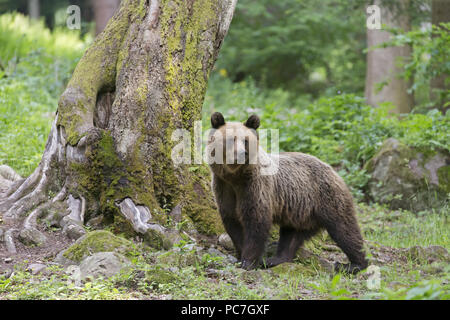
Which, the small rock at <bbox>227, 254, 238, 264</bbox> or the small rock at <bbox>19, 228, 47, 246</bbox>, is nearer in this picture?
the small rock at <bbox>19, 228, 47, 246</bbox>

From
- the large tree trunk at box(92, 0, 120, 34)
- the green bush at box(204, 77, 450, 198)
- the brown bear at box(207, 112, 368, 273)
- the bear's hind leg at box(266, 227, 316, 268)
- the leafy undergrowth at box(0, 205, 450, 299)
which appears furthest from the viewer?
the large tree trunk at box(92, 0, 120, 34)

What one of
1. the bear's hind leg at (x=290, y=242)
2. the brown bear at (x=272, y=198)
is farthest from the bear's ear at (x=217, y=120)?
the bear's hind leg at (x=290, y=242)

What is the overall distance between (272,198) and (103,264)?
217 cm

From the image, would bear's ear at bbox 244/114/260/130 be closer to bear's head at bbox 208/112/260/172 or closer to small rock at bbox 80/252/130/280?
bear's head at bbox 208/112/260/172

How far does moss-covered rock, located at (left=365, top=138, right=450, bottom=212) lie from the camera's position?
9141 mm

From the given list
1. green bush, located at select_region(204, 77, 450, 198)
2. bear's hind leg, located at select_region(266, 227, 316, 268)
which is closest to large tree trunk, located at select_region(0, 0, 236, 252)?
bear's hind leg, located at select_region(266, 227, 316, 268)

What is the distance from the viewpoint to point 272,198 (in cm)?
609

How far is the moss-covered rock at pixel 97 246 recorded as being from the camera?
17.0 feet

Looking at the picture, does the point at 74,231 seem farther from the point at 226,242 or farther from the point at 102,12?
the point at 102,12

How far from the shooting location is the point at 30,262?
5.34m

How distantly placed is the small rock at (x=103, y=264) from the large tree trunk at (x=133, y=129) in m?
0.86

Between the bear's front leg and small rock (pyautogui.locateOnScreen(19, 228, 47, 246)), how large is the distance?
223cm
